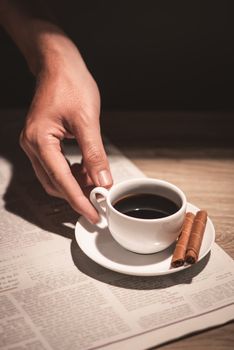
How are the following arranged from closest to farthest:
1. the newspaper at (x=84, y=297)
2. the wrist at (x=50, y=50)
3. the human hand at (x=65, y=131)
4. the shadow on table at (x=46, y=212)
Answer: the newspaper at (x=84, y=297), the shadow on table at (x=46, y=212), the human hand at (x=65, y=131), the wrist at (x=50, y=50)

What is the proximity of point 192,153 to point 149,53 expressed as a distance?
0.42 metres

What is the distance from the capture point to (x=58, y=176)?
896 millimetres

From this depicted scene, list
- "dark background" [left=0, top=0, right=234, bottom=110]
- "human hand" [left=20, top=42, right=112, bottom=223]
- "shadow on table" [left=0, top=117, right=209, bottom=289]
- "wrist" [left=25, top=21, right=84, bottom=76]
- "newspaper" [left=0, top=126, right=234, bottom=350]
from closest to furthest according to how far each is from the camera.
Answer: "newspaper" [left=0, top=126, right=234, bottom=350], "shadow on table" [left=0, top=117, right=209, bottom=289], "human hand" [left=20, top=42, right=112, bottom=223], "wrist" [left=25, top=21, right=84, bottom=76], "dark background" [left=0, top=0, right=234, bottom=110]

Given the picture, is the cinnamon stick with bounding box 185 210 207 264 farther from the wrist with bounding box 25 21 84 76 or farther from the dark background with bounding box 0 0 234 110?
the dark background with bounding box 0 0 234 110

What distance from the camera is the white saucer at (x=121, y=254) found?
0.77 m

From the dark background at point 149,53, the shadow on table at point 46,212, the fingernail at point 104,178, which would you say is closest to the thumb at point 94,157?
the fingernail at point 104,178

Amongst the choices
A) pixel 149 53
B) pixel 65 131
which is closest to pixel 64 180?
pixel 65 131

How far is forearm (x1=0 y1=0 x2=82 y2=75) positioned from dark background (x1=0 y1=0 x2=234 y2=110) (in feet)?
0.66

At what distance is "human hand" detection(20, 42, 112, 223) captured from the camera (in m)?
0.90

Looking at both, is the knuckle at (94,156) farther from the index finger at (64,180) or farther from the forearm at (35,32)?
the forearm at (35,32)

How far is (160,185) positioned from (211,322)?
249 mm

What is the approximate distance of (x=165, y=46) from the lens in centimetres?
143

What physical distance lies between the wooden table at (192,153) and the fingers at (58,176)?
0.24 meters

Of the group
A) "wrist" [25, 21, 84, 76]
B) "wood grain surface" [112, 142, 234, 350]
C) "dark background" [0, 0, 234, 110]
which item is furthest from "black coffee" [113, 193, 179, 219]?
"dark background" [0, 0, 234, 110]
